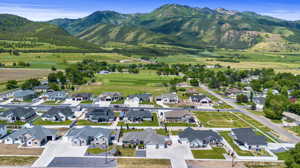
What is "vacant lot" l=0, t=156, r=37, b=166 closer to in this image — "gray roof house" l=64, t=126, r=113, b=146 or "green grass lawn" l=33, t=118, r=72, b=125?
"gray roof house" l=64, t=126, r=113, b=146

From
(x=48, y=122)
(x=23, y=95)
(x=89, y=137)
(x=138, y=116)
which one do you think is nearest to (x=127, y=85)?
(x=23, y=95)

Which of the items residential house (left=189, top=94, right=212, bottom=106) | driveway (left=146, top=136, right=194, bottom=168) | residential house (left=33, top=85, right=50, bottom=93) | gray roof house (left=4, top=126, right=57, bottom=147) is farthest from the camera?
residential house (left=33, top=85, right=50, bottom=93)

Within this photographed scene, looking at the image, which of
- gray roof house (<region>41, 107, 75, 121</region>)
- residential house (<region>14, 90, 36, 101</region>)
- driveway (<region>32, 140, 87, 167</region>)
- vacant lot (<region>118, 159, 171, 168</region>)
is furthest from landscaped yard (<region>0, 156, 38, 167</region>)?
residential house (<region>14, 90, 36, 101</region>)

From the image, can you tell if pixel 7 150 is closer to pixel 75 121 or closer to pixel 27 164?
pixel 27 164

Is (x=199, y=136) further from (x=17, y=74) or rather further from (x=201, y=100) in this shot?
(x=17, y=74)

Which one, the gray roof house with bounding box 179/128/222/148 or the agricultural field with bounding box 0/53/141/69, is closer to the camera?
the gray roof house with bounding box 179/128/222/148

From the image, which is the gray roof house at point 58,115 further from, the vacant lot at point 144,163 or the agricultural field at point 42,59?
the agricultural field at point 42,59
